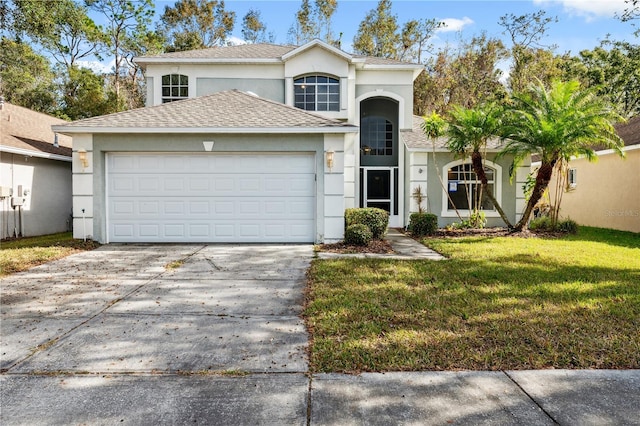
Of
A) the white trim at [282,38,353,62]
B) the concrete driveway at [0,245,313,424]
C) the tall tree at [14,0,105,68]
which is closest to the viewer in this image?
the concrete driveway at [0,245,313,424]

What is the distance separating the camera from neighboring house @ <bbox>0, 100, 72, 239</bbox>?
11828 millimetres

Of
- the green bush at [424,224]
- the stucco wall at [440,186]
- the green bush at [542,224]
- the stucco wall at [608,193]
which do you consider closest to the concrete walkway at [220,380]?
the green bush at [424,224]

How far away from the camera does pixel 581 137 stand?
450 inches

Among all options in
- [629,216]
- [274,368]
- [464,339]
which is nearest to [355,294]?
[464,339]

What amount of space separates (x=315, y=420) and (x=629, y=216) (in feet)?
51.9

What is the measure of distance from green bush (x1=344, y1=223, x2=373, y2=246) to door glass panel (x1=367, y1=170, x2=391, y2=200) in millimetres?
5273

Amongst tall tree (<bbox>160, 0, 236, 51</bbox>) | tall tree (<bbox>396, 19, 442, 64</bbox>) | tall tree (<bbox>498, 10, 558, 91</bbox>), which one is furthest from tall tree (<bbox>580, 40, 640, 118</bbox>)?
tall tree (<bbox>160, 0, 236, 51</bbox>)

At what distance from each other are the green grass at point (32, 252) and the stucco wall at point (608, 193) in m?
16.8

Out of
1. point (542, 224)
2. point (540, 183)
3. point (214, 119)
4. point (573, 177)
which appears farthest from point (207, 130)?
point (573, 177)

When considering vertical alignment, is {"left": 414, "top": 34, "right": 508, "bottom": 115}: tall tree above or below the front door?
above

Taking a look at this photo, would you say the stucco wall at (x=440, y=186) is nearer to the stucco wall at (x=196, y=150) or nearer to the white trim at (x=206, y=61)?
the stucco wall at (x=196, y=150)

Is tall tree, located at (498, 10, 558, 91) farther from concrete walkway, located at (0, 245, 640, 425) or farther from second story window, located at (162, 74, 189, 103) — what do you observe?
concrete walkway, located at (0, 245, 640, 425)

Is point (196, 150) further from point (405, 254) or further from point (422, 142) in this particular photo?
point (422, 142)

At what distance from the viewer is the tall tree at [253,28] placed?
106 ft
